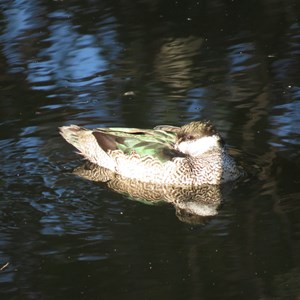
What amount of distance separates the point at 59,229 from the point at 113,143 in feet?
6.16

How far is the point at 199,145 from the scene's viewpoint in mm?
9898

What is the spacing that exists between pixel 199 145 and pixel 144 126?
1210 mm

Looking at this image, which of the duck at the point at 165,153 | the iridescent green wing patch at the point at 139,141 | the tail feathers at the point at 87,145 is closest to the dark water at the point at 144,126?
the tail feathers at the point at 87,145

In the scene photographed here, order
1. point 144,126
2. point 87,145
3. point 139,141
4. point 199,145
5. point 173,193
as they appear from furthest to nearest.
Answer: point 144,126 → point 87,145 → point 139,141 → point 199,145 → point 173,193

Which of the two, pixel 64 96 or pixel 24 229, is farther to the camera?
pixel 64 96

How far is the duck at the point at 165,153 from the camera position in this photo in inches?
384

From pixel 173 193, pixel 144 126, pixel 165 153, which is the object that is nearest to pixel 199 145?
pixel 165 153

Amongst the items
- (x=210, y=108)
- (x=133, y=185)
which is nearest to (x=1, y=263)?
(x=133, y=185)

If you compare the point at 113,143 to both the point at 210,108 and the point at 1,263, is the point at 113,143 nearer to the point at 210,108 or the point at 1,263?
the point at 210,108

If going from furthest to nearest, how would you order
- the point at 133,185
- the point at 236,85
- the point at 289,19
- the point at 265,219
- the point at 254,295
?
the point at 289,19 → the point at 236,85 → the point at 133,185 → the point at 265,219 → the point at 254,295

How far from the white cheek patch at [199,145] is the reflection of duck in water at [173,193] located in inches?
15.0

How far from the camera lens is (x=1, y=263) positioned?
313 inches

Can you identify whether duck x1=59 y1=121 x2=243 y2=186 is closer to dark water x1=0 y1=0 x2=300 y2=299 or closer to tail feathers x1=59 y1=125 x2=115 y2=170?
tail feathers x1=59 y1=125 x2=115 y2=170

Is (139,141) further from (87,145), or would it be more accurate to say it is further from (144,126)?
(144,126)
